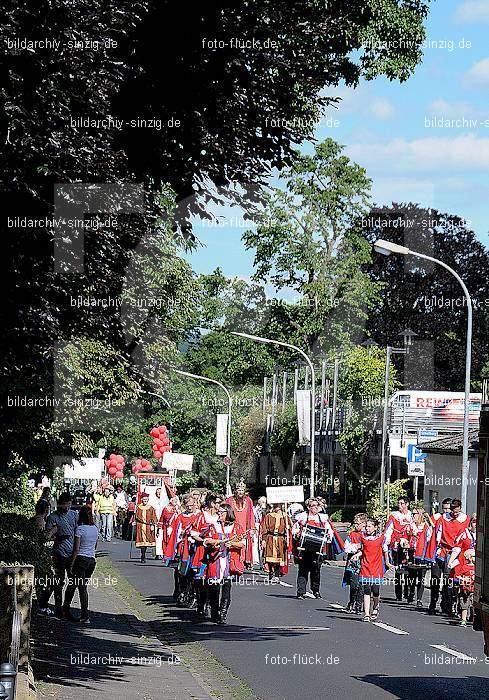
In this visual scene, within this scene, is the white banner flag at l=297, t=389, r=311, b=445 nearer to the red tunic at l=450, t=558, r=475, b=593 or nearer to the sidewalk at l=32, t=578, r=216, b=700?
the red tunic at l=450, t=558, r=475, b=593

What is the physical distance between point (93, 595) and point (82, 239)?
49.9ft

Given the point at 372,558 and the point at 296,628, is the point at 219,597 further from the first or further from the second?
the point at 372,558

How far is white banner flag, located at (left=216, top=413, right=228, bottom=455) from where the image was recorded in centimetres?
6869

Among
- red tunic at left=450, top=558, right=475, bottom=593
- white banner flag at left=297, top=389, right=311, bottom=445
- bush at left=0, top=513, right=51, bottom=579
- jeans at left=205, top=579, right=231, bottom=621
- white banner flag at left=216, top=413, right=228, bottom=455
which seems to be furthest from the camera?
white banner flag at left=216, top=413, right=228, bottom=455

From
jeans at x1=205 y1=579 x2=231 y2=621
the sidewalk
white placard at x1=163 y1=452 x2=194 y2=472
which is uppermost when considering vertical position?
white placard at x1=163 y1=452 x2=194 y2=472

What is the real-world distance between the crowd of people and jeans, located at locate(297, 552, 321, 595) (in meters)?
0.02

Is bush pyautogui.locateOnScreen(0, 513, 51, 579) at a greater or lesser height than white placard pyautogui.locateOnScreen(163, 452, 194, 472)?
lesser

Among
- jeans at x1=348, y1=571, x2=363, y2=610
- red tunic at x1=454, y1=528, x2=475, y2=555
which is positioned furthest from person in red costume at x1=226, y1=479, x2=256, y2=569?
red tunic at x1=454, y1=528, x2=475, y2=555

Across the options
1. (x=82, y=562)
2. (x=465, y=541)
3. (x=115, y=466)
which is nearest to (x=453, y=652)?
(x=82, y=562)

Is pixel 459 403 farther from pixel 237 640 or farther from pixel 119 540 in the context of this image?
pixel 237 640

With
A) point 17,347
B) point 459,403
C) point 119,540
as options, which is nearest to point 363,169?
point 459,403

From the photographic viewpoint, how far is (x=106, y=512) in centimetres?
5019

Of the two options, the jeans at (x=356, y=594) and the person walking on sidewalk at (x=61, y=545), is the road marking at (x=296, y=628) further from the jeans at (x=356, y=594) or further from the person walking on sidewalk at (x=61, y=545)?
the person walking on sidewalk at (x=61, y=545)

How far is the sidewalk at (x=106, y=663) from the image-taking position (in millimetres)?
12359
